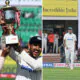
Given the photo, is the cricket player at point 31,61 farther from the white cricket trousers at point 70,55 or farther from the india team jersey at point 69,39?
the white cricket trousers at point 70,55

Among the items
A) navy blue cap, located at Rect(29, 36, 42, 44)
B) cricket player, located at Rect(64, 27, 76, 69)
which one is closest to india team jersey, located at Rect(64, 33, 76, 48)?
cricket player, located at Rect(64, 27, 76, 69)

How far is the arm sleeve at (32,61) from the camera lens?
15.8 feet

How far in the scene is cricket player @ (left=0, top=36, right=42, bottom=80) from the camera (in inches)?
190

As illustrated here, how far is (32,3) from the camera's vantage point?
4.78 m

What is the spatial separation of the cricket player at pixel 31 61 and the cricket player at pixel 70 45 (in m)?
8.89

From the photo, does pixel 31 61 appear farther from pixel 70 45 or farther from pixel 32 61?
pixel 70 45

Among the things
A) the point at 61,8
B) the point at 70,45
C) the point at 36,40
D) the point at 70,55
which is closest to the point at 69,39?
the point at 70,45

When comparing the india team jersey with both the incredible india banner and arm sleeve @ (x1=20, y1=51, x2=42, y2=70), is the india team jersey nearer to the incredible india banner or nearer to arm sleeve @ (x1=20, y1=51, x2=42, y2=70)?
arm sleeve @ (x1=20, y1=51, x2=42, y2=70)

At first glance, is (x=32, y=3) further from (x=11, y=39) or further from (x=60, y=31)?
(x=60, y=31)

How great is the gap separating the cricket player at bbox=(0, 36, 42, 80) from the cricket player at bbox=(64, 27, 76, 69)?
29.2 feet

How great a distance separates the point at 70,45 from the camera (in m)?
14.0

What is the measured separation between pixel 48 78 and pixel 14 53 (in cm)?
636

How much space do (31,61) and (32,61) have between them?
0.04 feet

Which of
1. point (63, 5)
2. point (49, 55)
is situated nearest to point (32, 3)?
point (49, 55)
